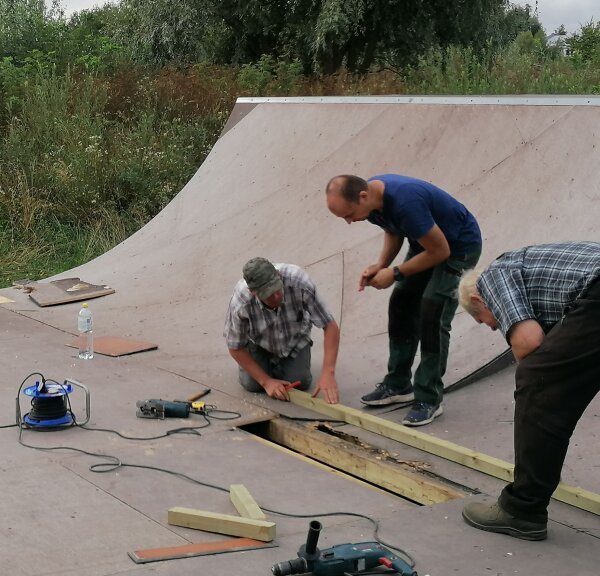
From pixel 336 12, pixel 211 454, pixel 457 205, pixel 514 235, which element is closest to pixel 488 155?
pixel 514 235

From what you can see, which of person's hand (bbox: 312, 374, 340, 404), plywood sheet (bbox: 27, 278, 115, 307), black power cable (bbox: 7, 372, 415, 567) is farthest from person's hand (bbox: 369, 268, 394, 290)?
plywood sheet (bbox: 27, 278, 115, 307)

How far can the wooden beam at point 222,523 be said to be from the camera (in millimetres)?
3643

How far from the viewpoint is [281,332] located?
18.2ft

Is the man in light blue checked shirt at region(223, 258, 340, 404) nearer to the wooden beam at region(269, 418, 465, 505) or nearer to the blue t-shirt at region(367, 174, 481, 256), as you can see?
the wooden beam at region(269, 418, 465, 505)

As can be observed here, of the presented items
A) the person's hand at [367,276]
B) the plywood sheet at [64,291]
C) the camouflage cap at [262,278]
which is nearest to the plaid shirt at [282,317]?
the camouflage cap at [262,278]

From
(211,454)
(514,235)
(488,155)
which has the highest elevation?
(488,155)

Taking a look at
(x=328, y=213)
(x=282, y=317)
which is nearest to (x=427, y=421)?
(x=282, y=317)

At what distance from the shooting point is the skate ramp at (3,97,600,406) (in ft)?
20.5

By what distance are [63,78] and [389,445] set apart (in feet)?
30.9

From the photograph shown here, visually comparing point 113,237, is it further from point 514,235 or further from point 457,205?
point 457,205

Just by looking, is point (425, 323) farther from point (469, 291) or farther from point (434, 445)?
point (469, 291)

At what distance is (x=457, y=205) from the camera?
4.94 m

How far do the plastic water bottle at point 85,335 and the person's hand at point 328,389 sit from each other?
6.53 ft

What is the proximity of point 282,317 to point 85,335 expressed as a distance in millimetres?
2020
